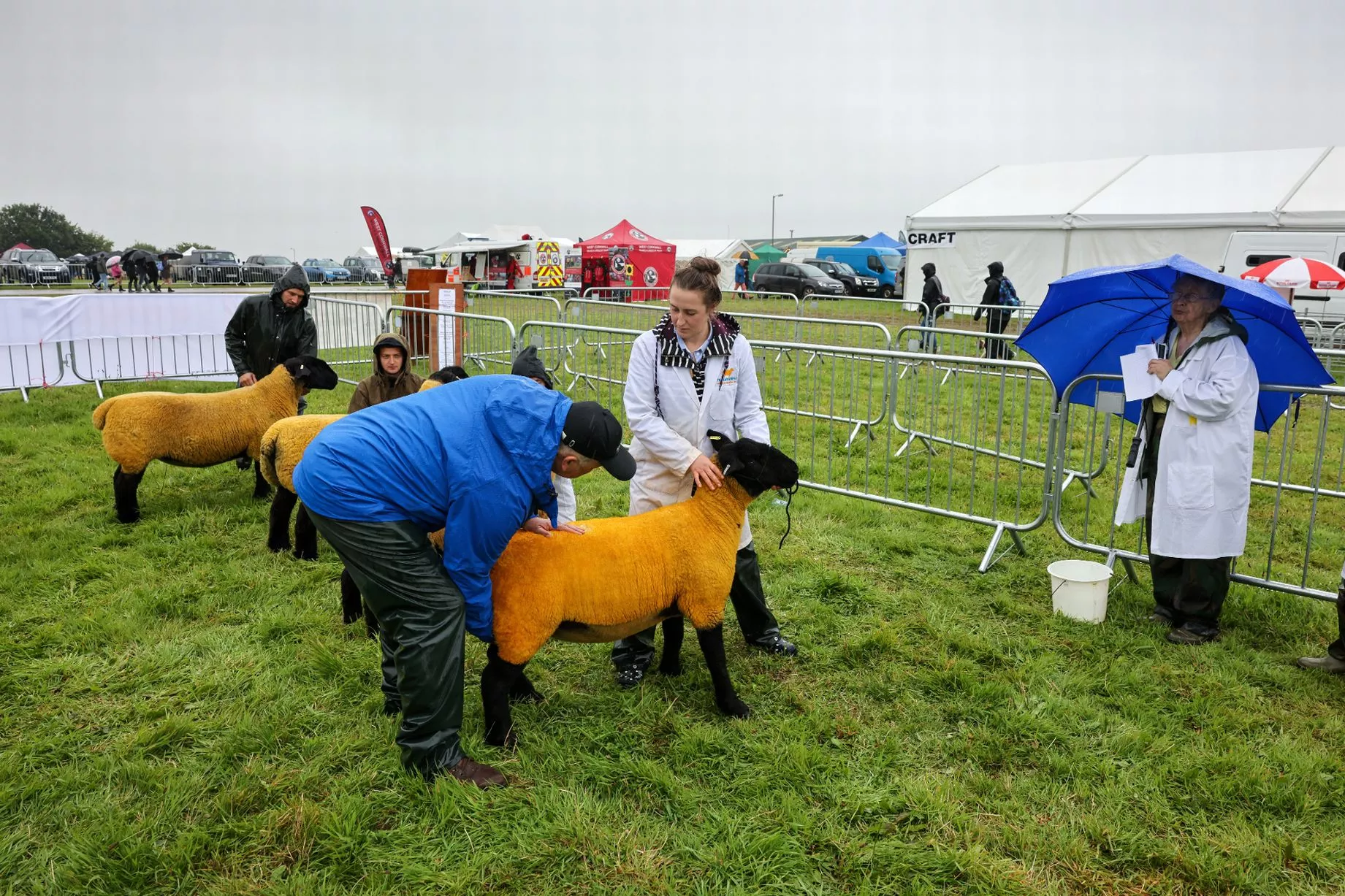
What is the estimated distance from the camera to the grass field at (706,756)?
9.61 feet

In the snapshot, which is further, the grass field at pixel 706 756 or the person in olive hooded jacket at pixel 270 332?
the person in olive hooded jacket at pixel 270 332

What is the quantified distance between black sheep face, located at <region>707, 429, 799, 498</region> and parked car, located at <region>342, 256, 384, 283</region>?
4686cm

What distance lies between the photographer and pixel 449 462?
290 cm

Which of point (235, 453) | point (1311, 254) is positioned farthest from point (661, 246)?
point (235, 453)

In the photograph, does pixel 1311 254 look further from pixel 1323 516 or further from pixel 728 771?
pixel 728 771

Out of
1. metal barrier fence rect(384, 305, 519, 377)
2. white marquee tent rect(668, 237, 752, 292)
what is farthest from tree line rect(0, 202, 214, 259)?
metal barrier fence rect(384, 305, 519, 377)

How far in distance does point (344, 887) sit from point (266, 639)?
216cm

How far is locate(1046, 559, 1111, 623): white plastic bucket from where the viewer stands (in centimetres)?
492

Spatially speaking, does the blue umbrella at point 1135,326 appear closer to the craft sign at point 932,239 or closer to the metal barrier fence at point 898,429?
the metal barrier fence at point 898,429

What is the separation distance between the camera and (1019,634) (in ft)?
15.9

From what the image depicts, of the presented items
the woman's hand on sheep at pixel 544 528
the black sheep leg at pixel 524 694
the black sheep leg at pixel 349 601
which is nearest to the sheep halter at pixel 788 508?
the woman's hand on sheep at pixel 544 528

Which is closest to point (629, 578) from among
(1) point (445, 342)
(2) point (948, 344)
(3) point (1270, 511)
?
(3) point (1270, 511)

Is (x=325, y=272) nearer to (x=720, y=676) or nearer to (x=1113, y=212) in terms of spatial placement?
(x=1113, y=212)

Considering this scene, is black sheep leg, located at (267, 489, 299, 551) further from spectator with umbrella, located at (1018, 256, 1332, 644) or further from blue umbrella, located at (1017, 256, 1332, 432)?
spectator with umbrella, located at (1018, 256, 1332, 644)
